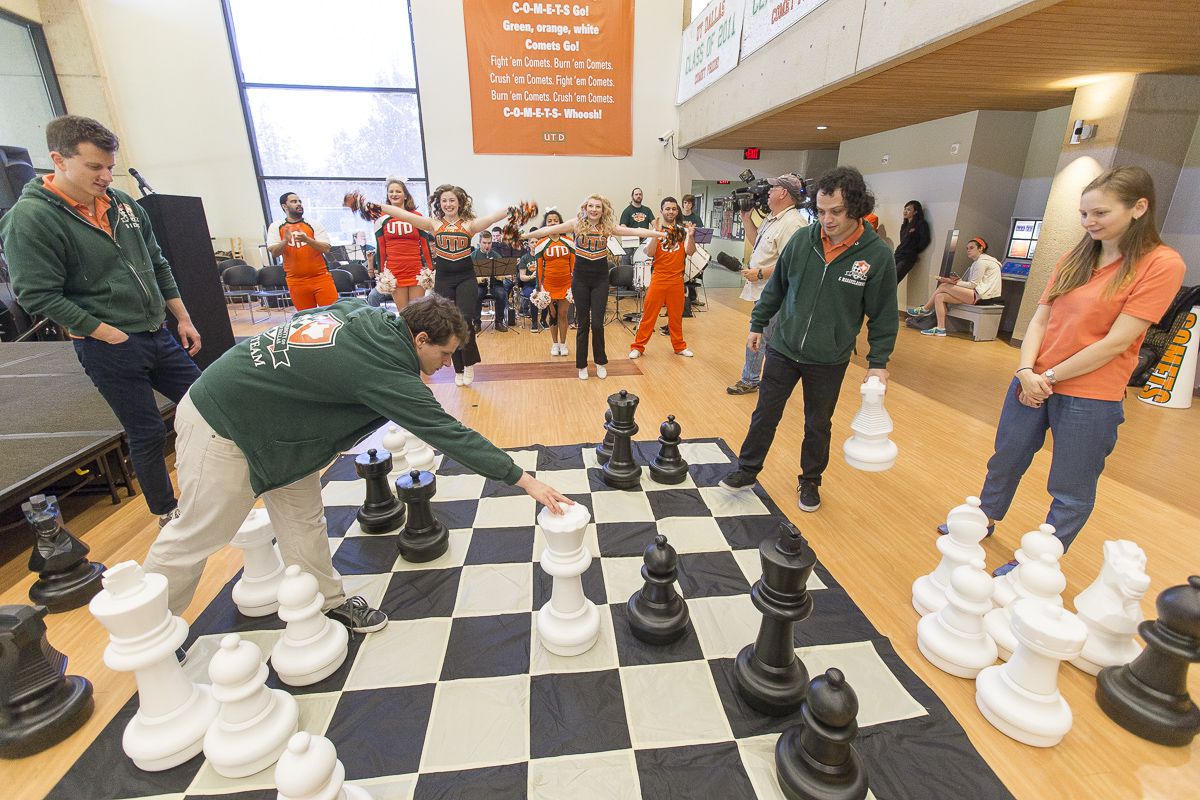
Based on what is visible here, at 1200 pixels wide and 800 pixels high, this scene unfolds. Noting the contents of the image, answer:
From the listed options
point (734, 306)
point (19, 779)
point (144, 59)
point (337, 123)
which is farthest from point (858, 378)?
point (144, 59)

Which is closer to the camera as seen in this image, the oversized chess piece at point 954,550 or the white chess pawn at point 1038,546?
the white chess pawn at point 1038,546

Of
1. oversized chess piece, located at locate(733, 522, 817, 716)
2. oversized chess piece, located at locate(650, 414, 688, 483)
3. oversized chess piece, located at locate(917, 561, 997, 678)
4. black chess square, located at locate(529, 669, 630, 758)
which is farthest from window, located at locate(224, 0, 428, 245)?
oversized chess piece, located at locate(917, 561, 997, 678)

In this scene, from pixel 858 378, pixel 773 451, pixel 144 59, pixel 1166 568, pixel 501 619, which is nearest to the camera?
pixel 501 619

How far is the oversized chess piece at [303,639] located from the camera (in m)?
1.34

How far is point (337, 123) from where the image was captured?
24.3ft

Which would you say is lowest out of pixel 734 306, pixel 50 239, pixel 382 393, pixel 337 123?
pixel 734 306

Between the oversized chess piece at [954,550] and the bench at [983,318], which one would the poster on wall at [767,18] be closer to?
the bench at [983,318]

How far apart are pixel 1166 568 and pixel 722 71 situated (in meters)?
6.21

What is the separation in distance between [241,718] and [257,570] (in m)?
0.63

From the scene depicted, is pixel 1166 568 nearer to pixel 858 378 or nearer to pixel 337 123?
pixel 858 378

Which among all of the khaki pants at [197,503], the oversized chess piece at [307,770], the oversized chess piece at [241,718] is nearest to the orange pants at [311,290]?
the khaki pants at [197,503]

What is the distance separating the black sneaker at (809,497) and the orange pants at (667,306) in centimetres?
255

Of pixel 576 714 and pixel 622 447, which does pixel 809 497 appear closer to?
pixel 622 447

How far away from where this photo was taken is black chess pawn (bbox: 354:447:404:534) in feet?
6.61
